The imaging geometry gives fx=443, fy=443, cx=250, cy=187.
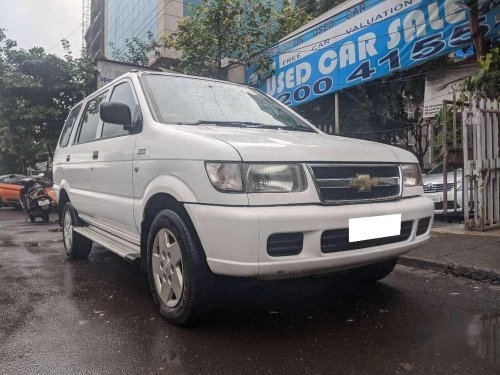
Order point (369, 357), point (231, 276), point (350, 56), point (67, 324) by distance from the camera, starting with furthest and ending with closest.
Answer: point (350, 56), point (67, 324), point (231, 276), point (369, 357)

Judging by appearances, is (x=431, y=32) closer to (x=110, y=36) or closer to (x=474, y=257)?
(x=474, y=257)

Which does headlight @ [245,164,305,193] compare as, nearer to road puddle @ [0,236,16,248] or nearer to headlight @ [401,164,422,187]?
headlight @ [401,164,422,187]

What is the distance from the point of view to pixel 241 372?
2.30 m

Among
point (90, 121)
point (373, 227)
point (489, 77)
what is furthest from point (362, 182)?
point (90, 121)

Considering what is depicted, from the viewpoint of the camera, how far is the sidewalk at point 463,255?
4.07 m

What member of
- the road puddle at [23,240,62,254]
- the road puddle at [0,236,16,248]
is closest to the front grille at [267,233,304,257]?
the road puddle at [23,240,62,254]

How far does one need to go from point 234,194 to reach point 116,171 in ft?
5.31

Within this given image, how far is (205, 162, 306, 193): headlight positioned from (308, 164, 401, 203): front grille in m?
0.13

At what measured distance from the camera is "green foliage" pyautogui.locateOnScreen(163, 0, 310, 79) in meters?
12.3

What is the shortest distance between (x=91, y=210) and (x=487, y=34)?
6447 mm

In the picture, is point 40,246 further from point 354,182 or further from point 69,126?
point 354,182

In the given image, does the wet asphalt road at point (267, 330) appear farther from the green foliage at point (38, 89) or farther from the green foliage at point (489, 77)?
the green foliage at point (38, 89)

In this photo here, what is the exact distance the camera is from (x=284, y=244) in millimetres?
2498

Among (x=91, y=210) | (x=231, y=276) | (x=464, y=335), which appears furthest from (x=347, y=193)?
(x=91, y=210)
